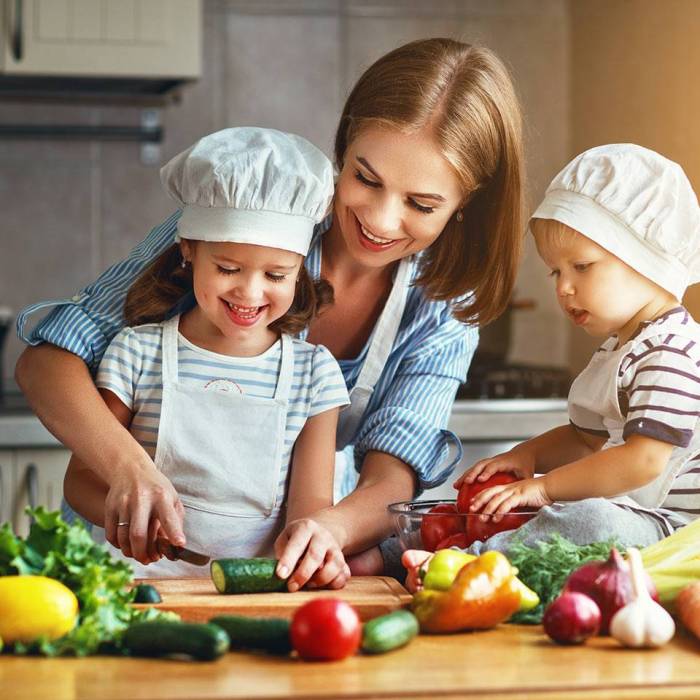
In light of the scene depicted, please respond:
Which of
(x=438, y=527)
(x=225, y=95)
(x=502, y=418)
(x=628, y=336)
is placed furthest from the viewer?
(x=225, y=95)

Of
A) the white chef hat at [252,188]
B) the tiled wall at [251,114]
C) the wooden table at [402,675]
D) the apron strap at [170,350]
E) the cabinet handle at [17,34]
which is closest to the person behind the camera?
the wooden table at [402,675]

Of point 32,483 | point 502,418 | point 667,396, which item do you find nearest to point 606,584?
point 667,396

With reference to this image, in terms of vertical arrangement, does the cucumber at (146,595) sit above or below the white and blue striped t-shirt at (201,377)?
below

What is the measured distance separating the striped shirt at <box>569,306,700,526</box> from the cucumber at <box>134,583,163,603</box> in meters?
0.49

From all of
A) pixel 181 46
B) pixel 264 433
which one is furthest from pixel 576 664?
pixel 181 46

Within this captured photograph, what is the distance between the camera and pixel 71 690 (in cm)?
77

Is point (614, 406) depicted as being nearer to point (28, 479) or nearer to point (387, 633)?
point (387, 633)

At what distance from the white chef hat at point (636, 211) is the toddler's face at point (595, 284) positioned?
0.01m

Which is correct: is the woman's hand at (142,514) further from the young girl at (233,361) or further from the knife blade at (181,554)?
the young girl at (233,361)

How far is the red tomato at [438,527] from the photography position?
114cm

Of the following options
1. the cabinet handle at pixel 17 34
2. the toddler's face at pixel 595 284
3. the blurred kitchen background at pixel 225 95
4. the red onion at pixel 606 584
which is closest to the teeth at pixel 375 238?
the toddler's face at pixel 595 284

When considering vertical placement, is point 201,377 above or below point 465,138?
below

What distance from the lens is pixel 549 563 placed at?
100 centimetres

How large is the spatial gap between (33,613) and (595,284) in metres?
0.67
